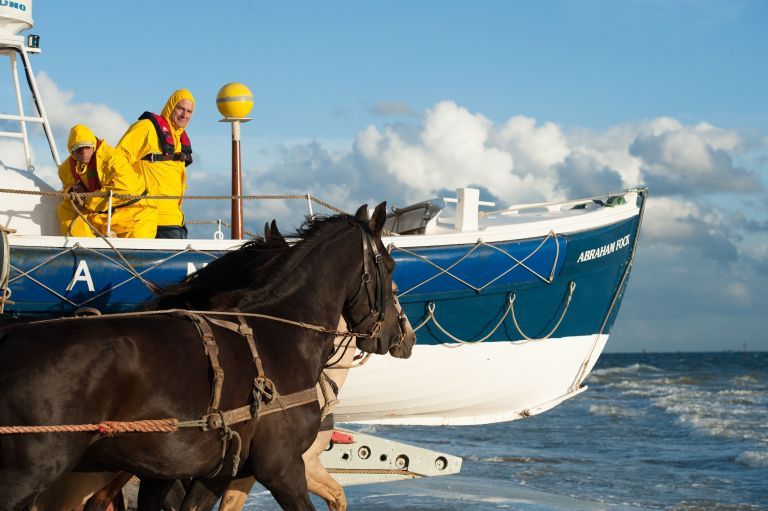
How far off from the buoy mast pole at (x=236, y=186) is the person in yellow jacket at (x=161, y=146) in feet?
2.04

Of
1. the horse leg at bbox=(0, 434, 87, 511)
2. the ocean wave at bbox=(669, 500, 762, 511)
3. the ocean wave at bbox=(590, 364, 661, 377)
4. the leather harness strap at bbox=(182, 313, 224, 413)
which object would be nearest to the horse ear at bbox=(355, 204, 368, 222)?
the leather harness strap at bbox=(182, 313, 224, 413)

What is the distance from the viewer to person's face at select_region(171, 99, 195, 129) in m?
10.0

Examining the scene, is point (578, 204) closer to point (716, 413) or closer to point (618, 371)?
point (716, 413)

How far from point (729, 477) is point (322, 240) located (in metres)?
10.2

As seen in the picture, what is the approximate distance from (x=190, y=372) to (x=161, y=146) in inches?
198

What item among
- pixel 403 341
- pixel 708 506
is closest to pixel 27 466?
pixel 403 341

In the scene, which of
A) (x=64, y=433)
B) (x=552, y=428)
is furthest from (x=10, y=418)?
(x=552, y=428)

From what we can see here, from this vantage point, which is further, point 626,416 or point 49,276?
point 626,416

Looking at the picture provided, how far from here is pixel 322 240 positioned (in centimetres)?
664

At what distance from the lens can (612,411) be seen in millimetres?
26766

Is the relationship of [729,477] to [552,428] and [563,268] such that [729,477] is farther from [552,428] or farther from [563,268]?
[552,428]

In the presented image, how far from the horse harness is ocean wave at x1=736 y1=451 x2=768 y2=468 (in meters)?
11.6

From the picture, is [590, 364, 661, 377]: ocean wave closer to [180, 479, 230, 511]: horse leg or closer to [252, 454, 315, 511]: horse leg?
[180, 479, 230, 511]: horse leg

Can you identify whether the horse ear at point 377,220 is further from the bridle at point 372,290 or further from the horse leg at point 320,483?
the horse leg at point 320,483
